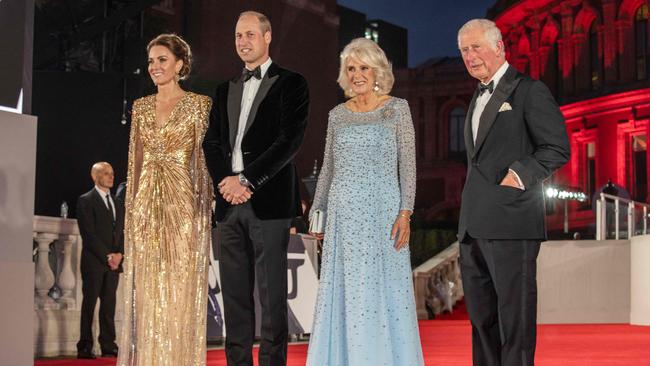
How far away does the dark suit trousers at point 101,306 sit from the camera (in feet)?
31.8

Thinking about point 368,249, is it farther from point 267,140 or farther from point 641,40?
point 641,40

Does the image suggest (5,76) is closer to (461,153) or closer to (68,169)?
(68,169)

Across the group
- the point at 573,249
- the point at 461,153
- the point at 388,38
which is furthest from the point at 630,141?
the point at 573,249

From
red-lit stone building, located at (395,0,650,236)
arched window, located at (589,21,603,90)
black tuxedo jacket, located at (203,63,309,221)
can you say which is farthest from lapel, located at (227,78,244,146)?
arched window, located at (589,21,603,90)

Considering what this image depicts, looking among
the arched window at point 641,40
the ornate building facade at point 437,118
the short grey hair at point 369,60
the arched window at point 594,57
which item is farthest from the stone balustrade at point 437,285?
the ornate building facade at point 437,118

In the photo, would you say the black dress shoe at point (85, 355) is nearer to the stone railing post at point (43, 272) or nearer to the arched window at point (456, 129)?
the stone railing post at point (43, 272)

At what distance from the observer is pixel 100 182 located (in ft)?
33.4

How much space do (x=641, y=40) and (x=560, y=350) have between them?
1267 inches

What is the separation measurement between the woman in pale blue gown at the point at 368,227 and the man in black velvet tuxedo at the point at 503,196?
0.46 m

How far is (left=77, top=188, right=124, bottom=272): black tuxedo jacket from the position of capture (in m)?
9.98

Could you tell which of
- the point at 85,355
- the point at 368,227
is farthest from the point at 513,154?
the point at 85,355

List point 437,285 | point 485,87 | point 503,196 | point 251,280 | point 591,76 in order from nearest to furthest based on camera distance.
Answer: point 503,196, point 485,87, point 251,280, point 437,285, point 591,76

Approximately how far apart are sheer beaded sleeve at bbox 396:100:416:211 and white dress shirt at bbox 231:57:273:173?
0.75m

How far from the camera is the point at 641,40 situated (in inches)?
1558
